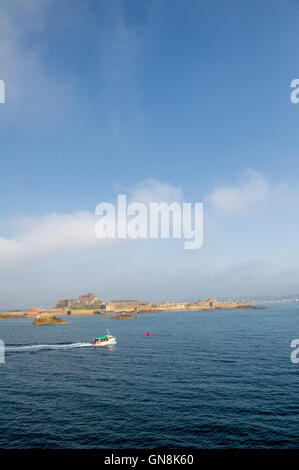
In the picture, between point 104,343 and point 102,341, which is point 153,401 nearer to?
point 104,343

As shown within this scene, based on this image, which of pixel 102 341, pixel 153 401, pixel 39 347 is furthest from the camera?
pixel 102 341

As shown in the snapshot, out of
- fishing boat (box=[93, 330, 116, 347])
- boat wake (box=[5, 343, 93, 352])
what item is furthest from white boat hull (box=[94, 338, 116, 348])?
boat wake (box=[5, 343, 93, 352])

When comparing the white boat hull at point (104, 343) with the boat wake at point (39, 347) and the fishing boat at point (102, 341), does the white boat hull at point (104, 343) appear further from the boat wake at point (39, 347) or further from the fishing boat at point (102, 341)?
the boat wake at point (39, 347)

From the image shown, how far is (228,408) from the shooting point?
1654 inches

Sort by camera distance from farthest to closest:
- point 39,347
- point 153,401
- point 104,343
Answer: point 104,343
point 39,347
point 153,401

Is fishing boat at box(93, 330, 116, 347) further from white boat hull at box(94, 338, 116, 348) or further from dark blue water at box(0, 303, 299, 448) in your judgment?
dark blue water at box(0, 303, 299, 448)

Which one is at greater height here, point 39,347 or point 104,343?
point 104,343

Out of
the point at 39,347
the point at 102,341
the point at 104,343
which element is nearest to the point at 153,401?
the point at 104,343

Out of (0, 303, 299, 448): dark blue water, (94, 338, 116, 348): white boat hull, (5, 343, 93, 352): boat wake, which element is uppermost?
(0, 303, 299, 448): dark blue water

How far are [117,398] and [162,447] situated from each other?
17.6m

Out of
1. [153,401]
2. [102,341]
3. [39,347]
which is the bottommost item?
[39,347]
